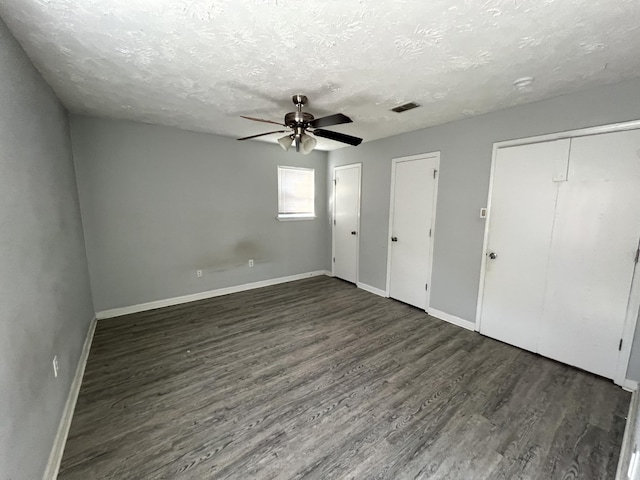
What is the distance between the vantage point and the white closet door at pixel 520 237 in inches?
97.7

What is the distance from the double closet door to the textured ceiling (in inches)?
24.1

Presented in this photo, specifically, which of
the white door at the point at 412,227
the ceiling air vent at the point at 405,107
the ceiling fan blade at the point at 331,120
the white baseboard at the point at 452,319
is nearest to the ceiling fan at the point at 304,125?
the ceiling fan blade at the point at 331,120

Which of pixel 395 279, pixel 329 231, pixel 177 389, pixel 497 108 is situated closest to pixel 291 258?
pixel 329 231

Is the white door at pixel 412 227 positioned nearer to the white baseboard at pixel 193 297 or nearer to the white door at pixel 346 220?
the white door at pixel 346 220

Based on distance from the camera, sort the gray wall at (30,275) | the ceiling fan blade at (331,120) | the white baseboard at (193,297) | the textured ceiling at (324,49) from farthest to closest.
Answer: the white baseboard at (193,297) → the ceiling fan blade at (331,120) → the textured ceiling at (324,49) → the gray wall at (30,275)

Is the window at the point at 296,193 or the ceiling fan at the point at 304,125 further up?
the ceiling fan at the point at 304,125

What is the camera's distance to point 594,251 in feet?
7.41

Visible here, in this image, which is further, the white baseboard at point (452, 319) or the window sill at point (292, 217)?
the window sill at point (292, 217)

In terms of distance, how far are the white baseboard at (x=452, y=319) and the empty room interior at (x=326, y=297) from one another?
0.06 ft

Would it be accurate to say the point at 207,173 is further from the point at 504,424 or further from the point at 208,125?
the point at 504,424

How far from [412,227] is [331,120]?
2.13 metres

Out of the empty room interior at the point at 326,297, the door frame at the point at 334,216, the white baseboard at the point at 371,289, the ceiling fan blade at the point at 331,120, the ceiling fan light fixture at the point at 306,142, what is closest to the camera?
the empty room interior at the point at 326,297

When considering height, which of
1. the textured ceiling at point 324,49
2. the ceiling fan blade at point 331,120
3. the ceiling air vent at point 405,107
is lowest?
the ceiling fan blade at point 331,120

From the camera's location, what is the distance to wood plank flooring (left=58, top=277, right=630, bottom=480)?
150cm
